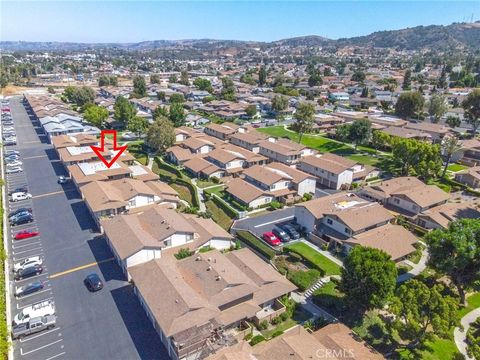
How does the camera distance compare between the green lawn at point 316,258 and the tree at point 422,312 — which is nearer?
the tree at point 422,312

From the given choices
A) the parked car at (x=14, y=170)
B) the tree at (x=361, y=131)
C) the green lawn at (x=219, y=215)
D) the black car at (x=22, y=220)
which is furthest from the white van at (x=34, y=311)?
the tree at (x=361, y=131)

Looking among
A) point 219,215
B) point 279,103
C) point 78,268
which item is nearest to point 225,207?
point 219,215

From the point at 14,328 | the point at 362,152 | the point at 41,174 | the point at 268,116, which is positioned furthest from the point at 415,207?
the point at 268,116

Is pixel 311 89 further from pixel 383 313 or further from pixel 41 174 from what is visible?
pixel 383 313

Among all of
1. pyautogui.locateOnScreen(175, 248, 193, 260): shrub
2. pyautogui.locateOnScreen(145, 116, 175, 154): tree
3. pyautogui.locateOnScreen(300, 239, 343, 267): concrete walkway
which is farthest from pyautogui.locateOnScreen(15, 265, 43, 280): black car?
pyautogui.locateOnScreen(145, 116, 175, 154): tree

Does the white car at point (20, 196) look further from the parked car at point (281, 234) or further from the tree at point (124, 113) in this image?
the tree at point (124, 113)

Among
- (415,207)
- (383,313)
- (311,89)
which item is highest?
(311,89)
